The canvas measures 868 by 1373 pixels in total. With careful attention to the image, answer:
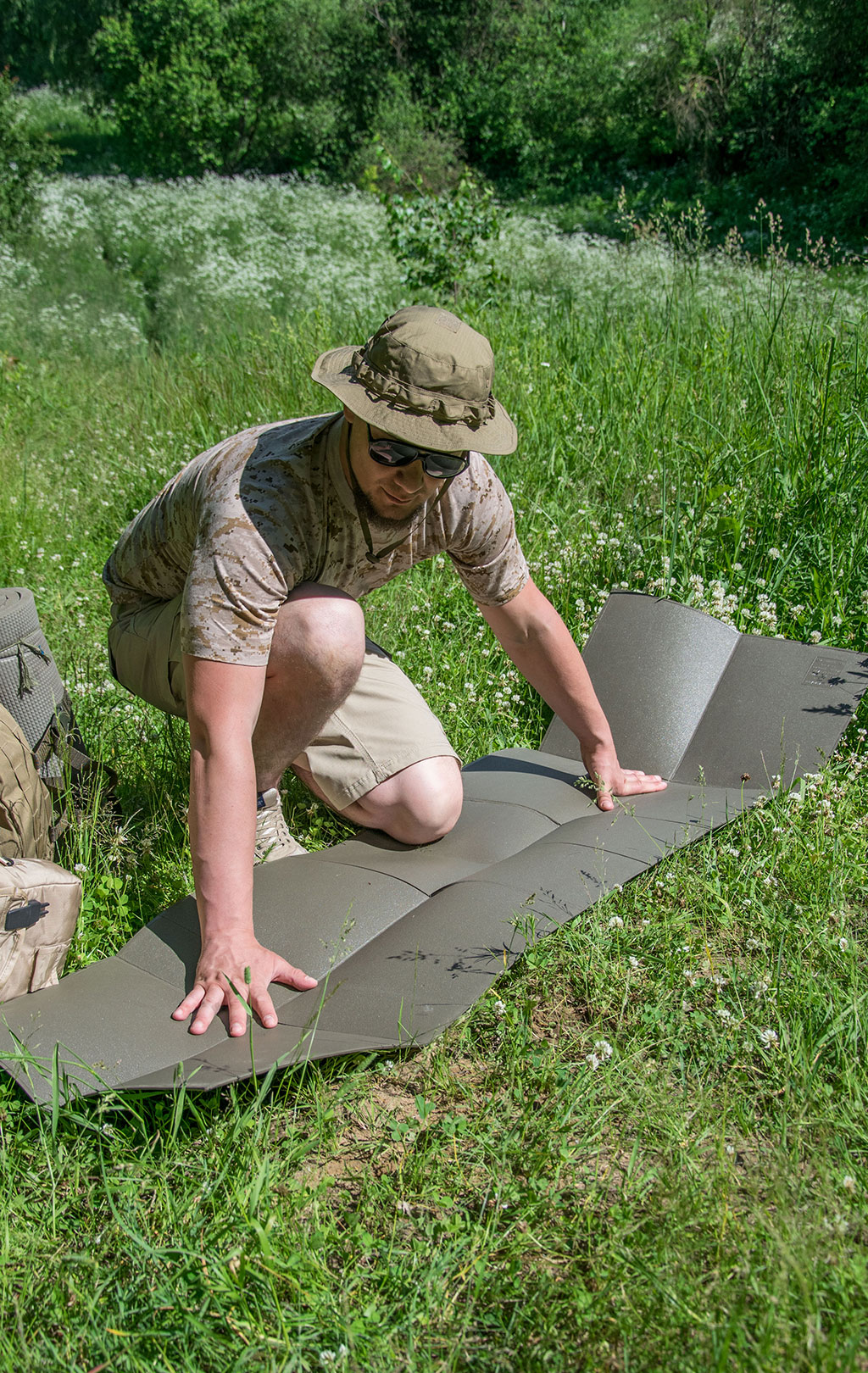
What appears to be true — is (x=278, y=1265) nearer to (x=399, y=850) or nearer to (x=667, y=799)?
(x=399, y=850)

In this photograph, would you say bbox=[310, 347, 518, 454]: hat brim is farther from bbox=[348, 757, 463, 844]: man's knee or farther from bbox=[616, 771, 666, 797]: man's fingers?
bbox=[616, 771, 666, 797]: man's fingers

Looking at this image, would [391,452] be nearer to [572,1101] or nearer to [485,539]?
[485,539]

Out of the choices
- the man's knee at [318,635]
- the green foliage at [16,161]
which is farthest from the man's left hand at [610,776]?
the green foliage at [16,161]

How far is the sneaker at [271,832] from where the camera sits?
2.43 m

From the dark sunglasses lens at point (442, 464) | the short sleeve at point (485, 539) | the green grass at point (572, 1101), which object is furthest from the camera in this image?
the short sleeve at point (485, 539)

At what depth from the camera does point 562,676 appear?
2543 mm

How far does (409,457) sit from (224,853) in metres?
0.85

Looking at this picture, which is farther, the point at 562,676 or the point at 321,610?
the point at 562,676

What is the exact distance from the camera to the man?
1.86 metres

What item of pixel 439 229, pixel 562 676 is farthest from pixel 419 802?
pixel 439 229

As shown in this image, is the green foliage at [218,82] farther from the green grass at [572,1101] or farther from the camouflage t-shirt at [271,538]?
the camouflage t-shirt at [271,538]

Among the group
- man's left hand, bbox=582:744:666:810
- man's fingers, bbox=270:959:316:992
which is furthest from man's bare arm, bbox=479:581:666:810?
man's fingers, bbox=270:959:316:992

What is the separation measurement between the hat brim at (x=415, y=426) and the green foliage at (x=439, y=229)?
3.92 meters

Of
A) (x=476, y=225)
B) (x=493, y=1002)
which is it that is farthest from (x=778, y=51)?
(x=493, y=1002)
